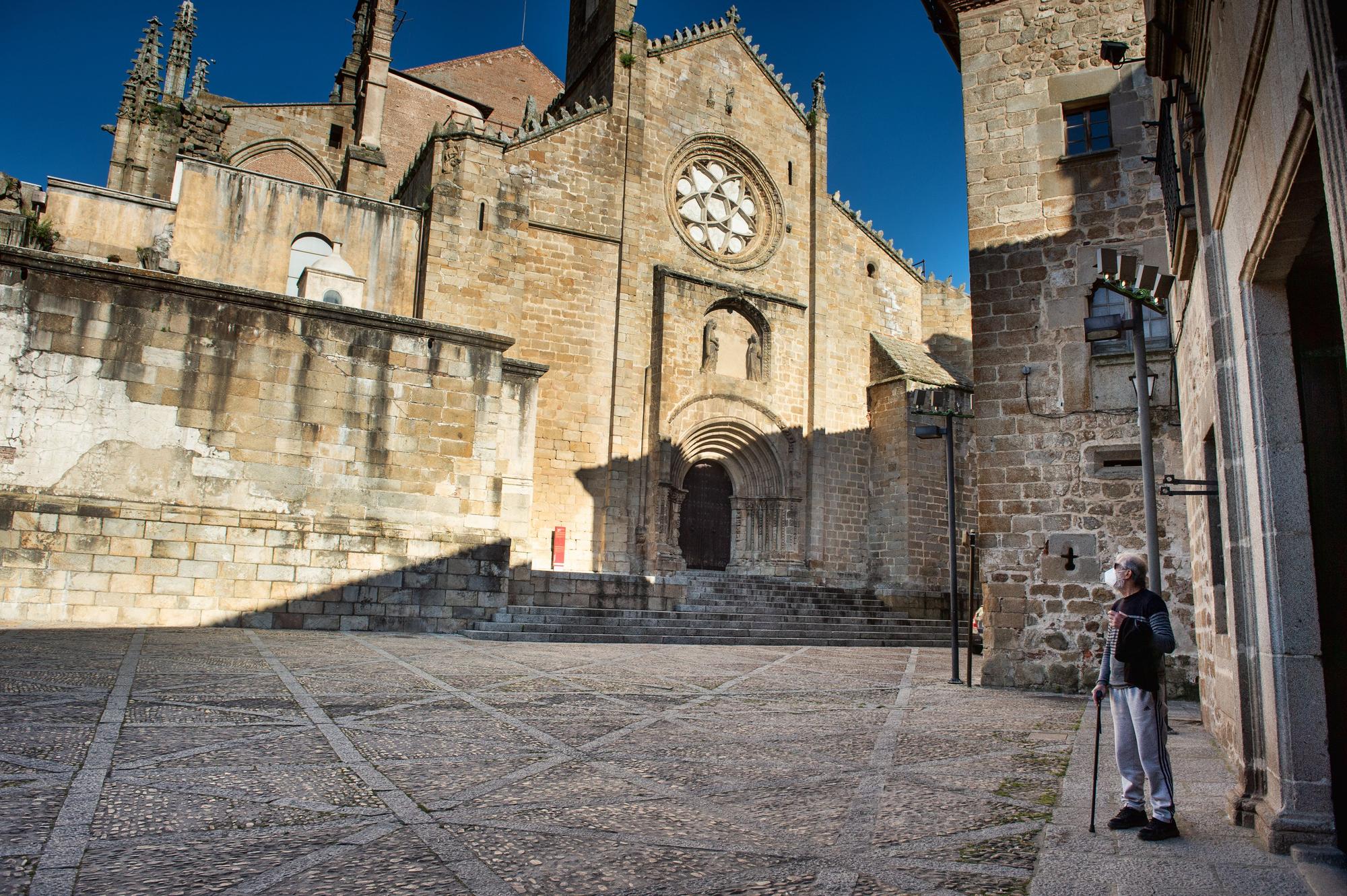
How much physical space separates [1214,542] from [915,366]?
17.2 meters

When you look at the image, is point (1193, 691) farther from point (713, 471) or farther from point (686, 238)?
point (686, 238)

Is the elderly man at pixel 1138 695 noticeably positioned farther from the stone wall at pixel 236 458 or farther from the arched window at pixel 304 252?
the arched window at pixel 304 252

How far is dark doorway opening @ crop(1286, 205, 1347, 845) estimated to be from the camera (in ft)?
10.6

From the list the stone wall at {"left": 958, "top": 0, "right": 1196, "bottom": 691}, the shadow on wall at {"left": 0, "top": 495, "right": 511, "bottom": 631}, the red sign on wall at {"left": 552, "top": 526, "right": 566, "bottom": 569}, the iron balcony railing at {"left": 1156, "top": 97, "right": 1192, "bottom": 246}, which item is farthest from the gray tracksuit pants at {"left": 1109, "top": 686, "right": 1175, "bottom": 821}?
the red sign on wall at {"left": 552, "top": 526, "right": 566, "bottom": 569}

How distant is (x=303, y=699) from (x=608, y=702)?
75.0 inches

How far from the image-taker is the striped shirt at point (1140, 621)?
11.5 feet

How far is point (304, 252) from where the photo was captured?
57.1 ft

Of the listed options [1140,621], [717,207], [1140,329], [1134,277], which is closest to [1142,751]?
[1140,621]

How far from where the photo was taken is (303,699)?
5.39 meters

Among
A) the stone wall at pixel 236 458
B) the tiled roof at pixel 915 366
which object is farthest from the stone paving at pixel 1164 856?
the tiled roof at pixel 915 366

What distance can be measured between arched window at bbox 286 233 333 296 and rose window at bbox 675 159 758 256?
26.5ft

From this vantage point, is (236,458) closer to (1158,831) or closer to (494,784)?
(494,784)

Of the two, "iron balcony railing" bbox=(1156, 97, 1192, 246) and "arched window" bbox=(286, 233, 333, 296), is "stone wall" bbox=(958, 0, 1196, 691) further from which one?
"arched window" bbox=(286, 233, 333, 296)

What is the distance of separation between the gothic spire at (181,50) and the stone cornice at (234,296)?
734 inches
